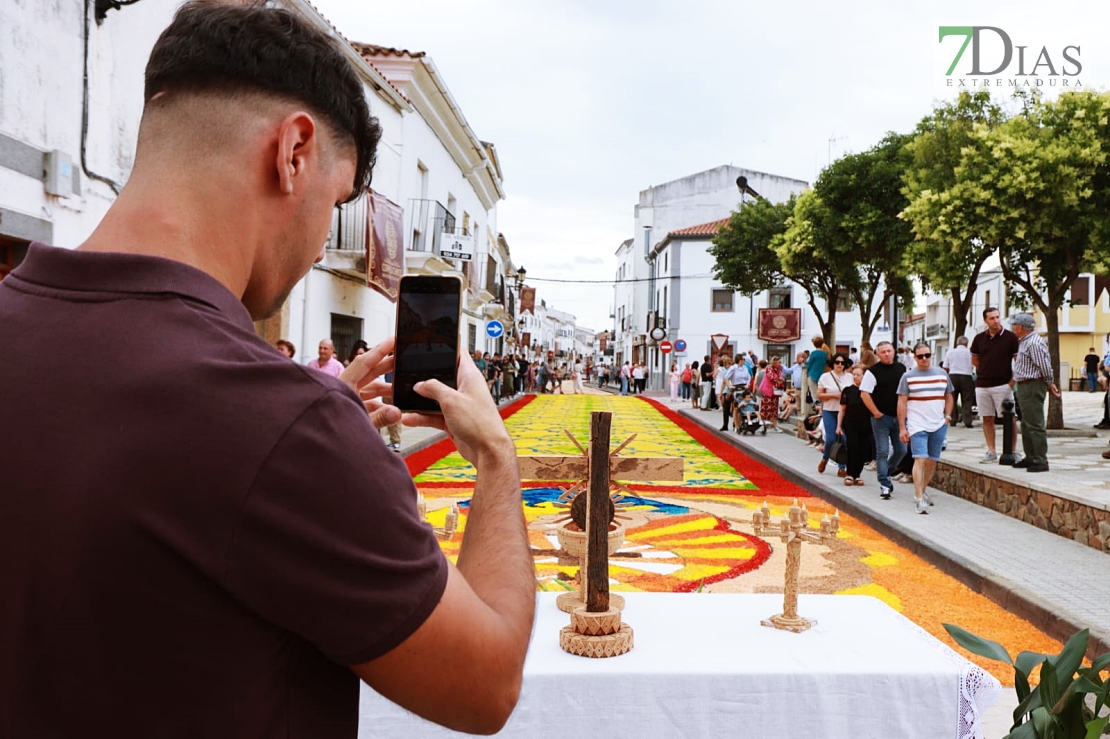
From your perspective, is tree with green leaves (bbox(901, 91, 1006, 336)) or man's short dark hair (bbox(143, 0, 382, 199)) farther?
tree with green leaves (bbox(901, 91, 1006, 336))

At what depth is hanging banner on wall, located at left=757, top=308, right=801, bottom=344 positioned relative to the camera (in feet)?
133

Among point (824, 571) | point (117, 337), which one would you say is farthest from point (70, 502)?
point (824, 571)

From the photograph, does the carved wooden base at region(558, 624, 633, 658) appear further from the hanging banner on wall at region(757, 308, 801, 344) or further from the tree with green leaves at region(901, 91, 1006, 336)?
the hanging banner on wall at region(757, 308, 801, 344)

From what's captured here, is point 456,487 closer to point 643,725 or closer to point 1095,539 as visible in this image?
point 1095,539

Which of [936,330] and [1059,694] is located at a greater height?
[936,330]

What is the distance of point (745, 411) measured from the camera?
17.6 metres

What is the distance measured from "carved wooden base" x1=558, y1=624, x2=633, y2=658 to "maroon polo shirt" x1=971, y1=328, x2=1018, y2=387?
10.4 m

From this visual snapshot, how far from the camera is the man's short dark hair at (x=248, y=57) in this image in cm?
100

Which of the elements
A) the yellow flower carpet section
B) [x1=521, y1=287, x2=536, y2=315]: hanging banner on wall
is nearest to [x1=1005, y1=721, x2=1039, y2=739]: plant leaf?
the yellow flower carpet section

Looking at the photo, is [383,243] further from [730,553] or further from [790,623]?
[790,623]

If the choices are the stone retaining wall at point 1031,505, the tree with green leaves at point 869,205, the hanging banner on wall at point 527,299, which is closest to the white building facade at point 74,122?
the stone retaining wall at point 1031,505

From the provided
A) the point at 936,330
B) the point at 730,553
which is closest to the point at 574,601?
the point at 730,553

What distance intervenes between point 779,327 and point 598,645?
132ft

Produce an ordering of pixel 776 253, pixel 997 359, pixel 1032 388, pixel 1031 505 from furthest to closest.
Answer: pixel 776 253 < pixel 997 359 < pixel 1032 388 < pixel 1031 505
